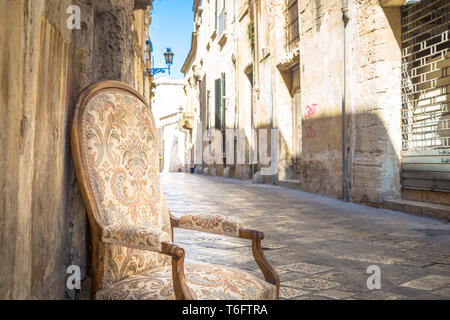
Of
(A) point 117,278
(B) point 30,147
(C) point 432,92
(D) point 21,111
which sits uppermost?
(C) point 432,92

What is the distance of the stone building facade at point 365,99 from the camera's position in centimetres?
593

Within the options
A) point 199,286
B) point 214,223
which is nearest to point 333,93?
point 214,223

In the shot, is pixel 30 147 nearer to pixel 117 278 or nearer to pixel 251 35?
pixel 117 278

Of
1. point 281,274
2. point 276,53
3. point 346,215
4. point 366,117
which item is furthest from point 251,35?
point 281,274

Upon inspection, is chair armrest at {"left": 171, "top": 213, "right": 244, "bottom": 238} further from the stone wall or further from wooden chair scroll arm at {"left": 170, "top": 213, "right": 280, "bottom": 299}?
the stone wall

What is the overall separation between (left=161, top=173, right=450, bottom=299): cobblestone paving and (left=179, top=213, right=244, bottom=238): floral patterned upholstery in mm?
745

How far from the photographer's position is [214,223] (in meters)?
1.85

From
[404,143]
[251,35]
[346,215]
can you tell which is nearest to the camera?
[346,215]

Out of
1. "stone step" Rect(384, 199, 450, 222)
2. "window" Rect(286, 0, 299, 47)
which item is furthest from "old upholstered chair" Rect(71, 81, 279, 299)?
"window" Rect(286, 0, 299, 47)

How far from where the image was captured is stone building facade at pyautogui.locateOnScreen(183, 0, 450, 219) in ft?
19.4

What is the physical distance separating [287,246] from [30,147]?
2724 mm

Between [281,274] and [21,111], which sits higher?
[21,111]

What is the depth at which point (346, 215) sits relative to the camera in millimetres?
5633

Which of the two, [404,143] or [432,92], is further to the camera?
[404,143]
